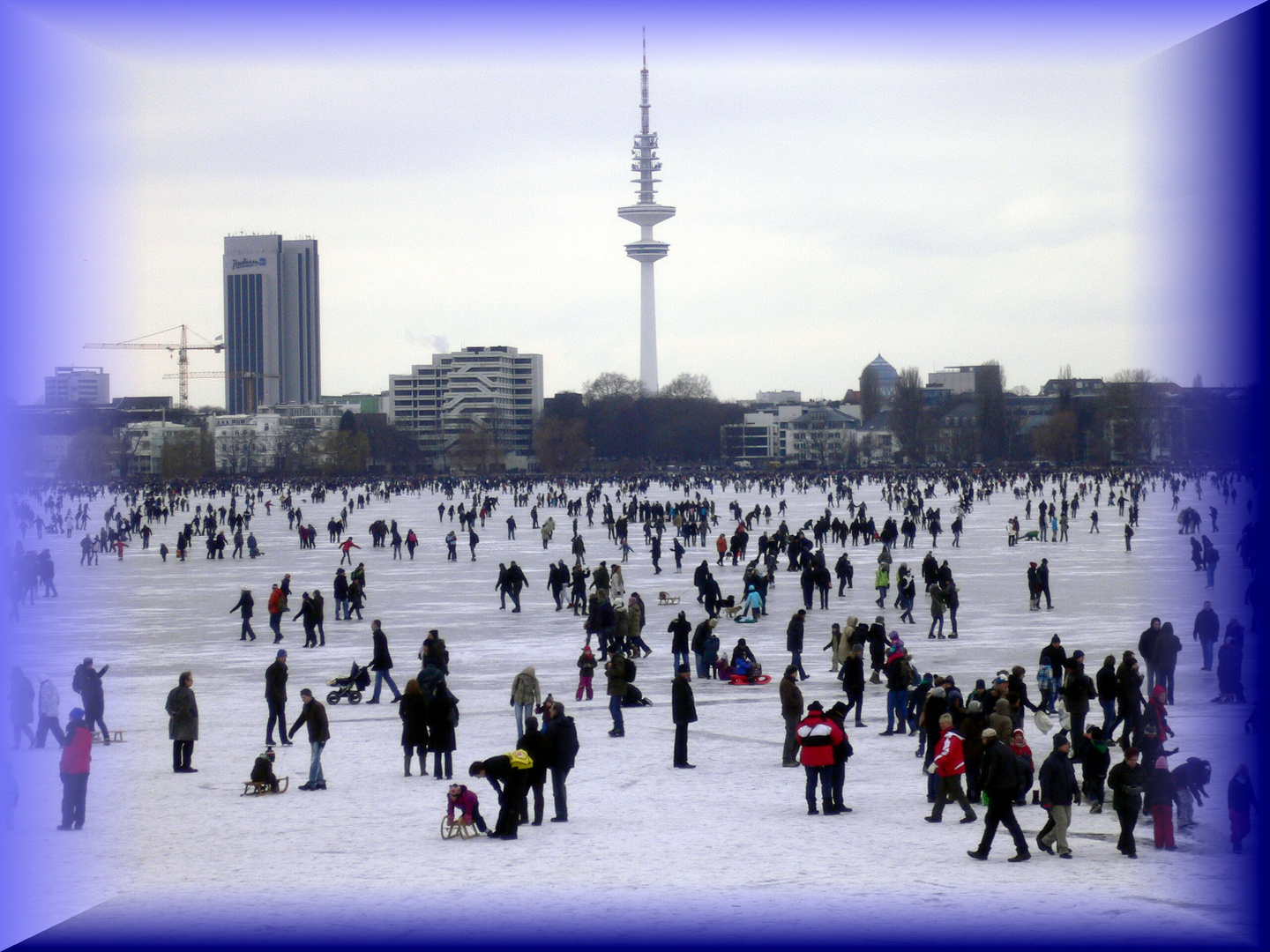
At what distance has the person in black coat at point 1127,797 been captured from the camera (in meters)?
8.90

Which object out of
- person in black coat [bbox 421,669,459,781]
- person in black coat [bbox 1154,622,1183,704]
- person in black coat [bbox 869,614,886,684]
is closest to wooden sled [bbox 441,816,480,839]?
person in black coat [bbox 421,669,459,781]

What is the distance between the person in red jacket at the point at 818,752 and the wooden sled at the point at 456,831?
230 centimetres

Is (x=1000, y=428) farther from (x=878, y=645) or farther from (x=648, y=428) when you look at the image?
(x=878, y=645)

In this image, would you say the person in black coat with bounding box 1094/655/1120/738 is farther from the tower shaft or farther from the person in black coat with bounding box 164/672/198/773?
the tower shaft

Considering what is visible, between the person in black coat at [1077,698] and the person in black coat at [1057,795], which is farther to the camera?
the person in black coat at [1077,698]

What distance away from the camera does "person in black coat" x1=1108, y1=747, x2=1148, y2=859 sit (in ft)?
29.2

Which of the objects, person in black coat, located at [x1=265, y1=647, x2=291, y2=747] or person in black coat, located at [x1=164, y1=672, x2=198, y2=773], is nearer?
person in black coat, located at [x1=164, y1=672, x2=198, y2=773]

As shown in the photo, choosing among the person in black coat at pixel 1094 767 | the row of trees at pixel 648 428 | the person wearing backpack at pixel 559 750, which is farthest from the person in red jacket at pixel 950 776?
the row of trees at pixel 648 428

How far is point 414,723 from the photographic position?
11.7 m

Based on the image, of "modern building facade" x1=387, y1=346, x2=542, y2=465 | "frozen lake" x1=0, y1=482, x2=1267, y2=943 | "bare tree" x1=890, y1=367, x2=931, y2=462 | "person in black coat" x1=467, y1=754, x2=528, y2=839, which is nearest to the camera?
"frozen lake" x1=0, y1=482, x2=1267, y2=943

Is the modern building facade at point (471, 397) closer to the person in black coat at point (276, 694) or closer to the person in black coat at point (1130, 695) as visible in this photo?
the person in black coat at point (276, 694)

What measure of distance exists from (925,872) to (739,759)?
12.8ft

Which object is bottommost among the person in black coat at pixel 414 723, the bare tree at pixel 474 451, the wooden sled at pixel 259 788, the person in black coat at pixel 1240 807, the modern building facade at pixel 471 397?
the wooden sled at pixel 259 788

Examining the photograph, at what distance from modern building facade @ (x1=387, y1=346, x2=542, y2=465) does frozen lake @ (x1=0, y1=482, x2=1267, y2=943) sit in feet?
509
